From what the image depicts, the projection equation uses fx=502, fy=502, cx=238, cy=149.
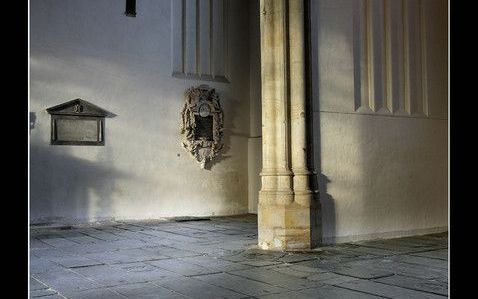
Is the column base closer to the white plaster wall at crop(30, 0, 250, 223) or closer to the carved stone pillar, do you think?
the carved stone pillar

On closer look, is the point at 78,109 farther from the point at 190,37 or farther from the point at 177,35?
the point at 190,37

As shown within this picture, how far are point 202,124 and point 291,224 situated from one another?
565 centimetres

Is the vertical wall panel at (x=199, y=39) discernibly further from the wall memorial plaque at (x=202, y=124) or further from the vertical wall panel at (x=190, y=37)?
the wall memorial plaque at (x=202, y=124)

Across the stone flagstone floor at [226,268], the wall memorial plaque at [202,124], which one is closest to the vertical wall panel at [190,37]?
the wall memorial plaque at [202,124]

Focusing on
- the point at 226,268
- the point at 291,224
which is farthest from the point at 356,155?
the point at 226,268

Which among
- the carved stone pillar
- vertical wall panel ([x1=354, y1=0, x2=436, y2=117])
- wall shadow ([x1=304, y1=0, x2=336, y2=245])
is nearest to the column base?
the carved stone pillar

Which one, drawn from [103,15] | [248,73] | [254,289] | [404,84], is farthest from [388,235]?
[103,15]

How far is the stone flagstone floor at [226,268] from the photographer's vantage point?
381 cm

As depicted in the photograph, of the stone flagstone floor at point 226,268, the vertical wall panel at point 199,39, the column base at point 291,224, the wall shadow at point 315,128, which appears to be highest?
the vertical wall panel at point 199,39

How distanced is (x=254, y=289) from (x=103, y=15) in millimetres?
8068

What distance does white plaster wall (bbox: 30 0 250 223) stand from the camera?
9.62 meters

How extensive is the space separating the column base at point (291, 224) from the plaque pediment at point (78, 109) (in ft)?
17.4

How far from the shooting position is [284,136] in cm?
611

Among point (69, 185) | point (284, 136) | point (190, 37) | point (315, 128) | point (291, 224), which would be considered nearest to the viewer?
point (291, 224)
